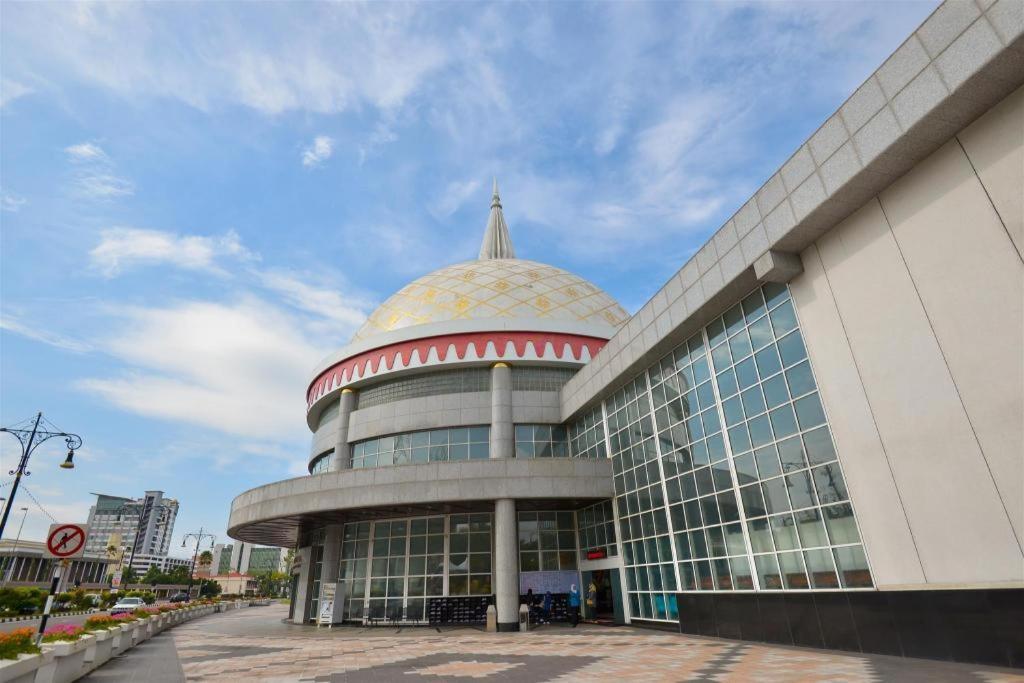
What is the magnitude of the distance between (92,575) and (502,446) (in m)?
125

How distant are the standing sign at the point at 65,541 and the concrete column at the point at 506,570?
1620 cm

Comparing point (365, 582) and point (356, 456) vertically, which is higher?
point (356, 456)

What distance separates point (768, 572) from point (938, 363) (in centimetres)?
783

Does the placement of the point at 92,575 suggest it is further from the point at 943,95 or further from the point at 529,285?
the point at 943,95

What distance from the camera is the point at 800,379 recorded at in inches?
587

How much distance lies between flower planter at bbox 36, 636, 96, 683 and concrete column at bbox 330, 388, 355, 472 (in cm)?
2017

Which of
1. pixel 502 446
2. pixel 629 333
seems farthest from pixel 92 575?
pixel 629 333

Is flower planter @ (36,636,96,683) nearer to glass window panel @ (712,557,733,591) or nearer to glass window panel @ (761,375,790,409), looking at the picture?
glass window panel @ (712,557,733,591)

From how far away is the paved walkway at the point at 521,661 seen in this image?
404 inches

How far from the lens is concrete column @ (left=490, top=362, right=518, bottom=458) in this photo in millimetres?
29344

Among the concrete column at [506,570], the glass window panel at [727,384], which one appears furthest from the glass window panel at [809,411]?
the concrete column at [506,570]

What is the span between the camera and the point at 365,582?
1167 inches

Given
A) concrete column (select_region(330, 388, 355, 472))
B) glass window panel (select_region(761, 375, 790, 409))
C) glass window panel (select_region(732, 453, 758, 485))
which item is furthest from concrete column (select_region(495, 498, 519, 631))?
glass window panel (select_region(761, 375, 790, 409))

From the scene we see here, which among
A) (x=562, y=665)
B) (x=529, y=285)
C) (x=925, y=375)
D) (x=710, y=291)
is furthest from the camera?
(x=529, y=285)
